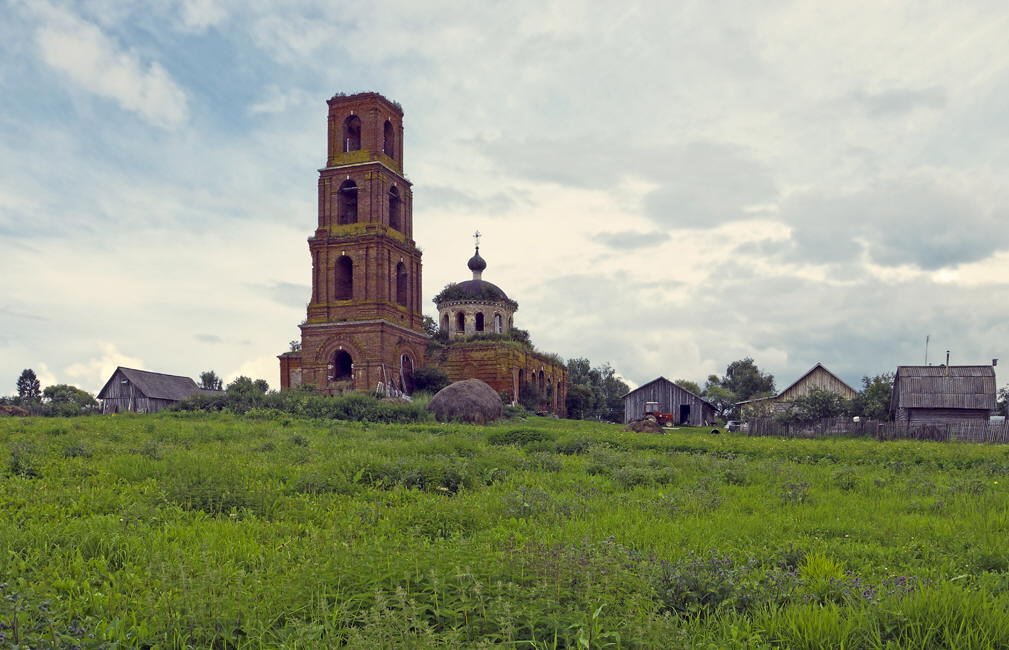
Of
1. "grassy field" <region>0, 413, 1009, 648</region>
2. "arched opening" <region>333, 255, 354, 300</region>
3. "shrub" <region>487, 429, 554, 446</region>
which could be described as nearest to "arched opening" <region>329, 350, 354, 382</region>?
"arched opening" <region>333, 255, 354, 300</region>

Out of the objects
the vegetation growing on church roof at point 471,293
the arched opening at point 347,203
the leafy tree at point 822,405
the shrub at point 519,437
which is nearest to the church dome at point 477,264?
the vegetation growing on church roof at point 471,293

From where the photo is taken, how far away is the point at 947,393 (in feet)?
110

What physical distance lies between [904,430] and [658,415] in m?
17.7

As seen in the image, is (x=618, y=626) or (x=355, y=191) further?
(x=355, y=191)

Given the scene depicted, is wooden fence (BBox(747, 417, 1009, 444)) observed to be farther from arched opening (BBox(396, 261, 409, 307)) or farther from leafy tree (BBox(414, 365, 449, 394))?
arched opening (BBox(396, 261, 409, 307))

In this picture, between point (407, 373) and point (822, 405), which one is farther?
point (407, 373)

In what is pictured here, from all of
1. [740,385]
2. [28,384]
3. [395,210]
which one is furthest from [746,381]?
[28,384]

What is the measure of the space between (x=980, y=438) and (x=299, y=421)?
21.4 meters

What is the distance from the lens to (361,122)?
42.4m

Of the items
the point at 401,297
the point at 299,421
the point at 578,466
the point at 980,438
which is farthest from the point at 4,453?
the point at 401,297

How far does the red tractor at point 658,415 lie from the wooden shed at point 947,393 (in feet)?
38.7

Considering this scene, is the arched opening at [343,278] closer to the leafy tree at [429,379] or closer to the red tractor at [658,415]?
the leafy tree at [429,379]

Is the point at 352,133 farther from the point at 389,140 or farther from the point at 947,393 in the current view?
the point at 947,393

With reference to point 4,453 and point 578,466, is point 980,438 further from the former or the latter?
point 4,453
